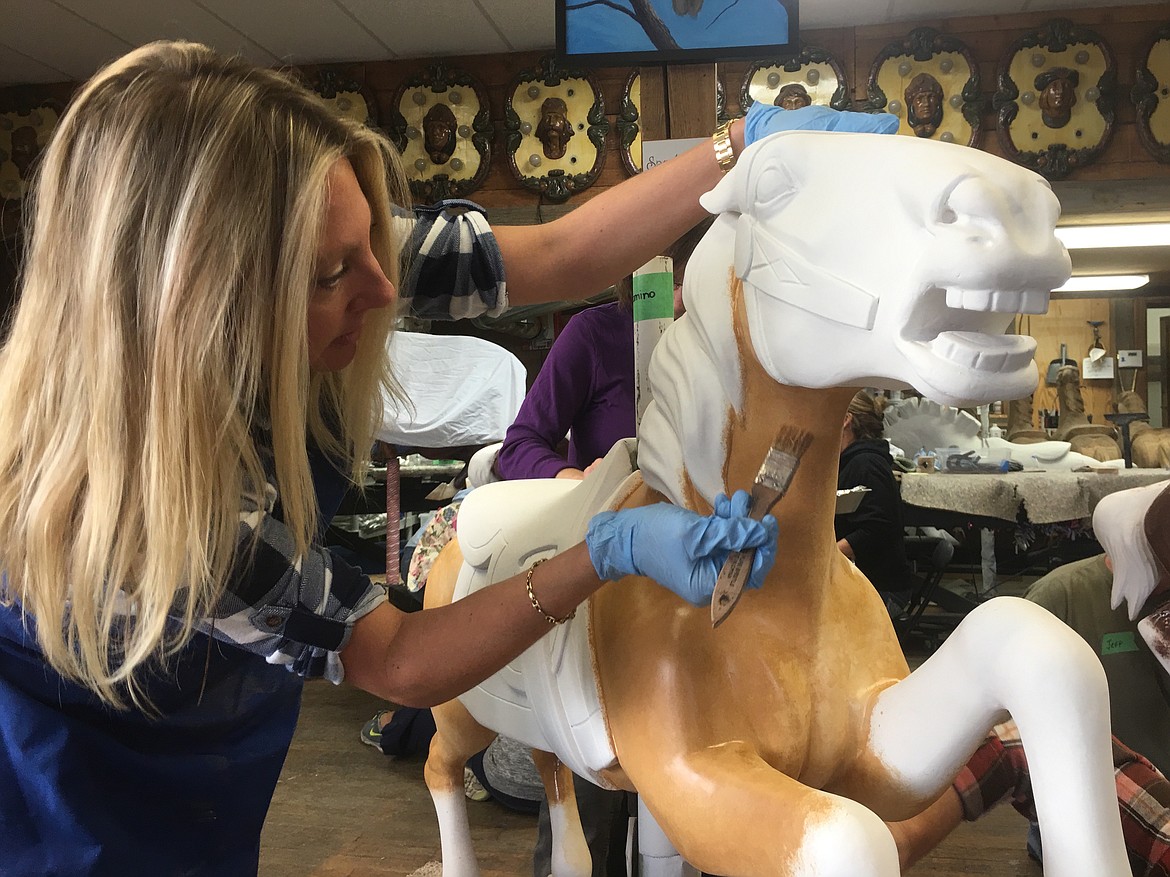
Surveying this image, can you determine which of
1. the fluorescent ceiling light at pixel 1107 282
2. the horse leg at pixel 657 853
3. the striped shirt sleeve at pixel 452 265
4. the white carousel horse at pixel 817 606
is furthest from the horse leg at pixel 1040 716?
the fluorescent ceiling light at pixel 1107 282

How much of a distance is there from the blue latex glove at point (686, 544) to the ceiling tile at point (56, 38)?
2922 millimetres

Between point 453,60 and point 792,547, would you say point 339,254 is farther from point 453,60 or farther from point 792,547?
point 453,60

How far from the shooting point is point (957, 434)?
3.65 meters

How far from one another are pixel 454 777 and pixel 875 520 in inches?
61.3

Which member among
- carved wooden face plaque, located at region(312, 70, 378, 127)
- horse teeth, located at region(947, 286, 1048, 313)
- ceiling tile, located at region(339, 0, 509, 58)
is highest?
ceiling tile, located at region(339, 0, 509, 58)

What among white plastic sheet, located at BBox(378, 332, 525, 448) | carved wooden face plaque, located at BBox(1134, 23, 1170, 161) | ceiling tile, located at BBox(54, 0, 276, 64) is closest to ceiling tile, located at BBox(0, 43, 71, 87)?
ceiling tile, located at BBox(54, 0, 276, 64)

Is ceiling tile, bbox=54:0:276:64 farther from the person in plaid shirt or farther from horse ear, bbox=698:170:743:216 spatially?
the person in plaid shirt

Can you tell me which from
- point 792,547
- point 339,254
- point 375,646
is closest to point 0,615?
point 375,646

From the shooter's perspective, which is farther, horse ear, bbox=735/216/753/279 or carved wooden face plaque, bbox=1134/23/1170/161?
carved wooden face plaque, bbox=1134/23/1170/161

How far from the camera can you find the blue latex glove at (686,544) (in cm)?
60

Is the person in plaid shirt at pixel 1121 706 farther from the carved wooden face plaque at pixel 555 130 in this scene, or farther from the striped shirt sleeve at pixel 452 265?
the carved wooden face plaque at pixel 555 130

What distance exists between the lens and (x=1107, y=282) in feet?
13.0

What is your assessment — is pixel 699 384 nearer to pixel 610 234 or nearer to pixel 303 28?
pixel 610 234

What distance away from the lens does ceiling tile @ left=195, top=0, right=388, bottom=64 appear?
8.63 ft
